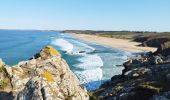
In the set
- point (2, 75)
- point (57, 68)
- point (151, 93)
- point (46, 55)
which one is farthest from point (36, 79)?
point (151, 93)

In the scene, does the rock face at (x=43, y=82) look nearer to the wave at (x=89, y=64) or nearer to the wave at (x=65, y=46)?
the wave at (x=89, y=64)

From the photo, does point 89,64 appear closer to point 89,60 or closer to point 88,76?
point 89,60

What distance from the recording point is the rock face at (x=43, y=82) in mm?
10133

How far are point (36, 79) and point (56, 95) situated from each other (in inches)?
30.3

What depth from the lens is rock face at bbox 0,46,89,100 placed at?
10.1 meters

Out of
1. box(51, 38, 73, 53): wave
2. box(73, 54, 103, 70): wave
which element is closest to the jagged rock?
box(73, 54, 103, 70): wave

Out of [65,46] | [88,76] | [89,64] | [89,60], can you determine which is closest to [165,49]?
[88,76]

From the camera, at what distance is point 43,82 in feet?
33.6

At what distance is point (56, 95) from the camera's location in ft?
33.9

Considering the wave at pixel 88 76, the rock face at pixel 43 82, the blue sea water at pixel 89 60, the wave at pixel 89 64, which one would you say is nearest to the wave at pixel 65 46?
the blue sea water at pixel 89 60

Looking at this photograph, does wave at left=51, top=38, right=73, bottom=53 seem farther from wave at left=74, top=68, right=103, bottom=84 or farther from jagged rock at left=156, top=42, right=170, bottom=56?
jagged rock at left=156, top=42, right=170, bottom=56

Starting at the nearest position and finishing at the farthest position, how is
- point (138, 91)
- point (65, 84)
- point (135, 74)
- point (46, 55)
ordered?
1. point (65, 84)
2. point (46, 55)
3. point (138, 91)
4. point (135, 74)

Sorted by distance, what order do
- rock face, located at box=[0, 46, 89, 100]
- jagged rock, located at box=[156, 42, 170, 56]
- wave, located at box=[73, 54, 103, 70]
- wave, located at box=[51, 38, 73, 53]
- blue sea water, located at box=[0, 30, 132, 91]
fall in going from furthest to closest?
wave, located at box=[51, 38, 73, 53]
wave, located at box=[73, 54, 103, 70]
blue sea water, located at box=[0, 30, 132, 91]
jagged rock, located at box=[156, 42, 170, 56]
rock face, located at box=[0, 46, 89, 100]

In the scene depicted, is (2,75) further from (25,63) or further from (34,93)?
(34,93)
